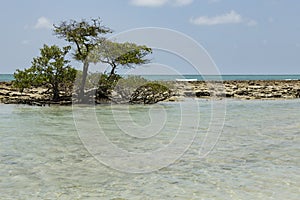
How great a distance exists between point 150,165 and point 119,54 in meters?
21.9

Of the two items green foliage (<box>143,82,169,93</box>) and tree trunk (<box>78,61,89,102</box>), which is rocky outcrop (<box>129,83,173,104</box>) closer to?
green foliage (<box>143,82,169,93</box>)

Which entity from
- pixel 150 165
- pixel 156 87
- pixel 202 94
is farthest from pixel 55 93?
pixel 150 165

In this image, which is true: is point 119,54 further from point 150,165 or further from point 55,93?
point 150,165

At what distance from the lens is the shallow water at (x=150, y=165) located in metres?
8.68

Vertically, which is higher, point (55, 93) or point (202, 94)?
point (55, 93)

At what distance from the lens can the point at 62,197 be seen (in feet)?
27.2

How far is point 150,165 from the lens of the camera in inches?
444

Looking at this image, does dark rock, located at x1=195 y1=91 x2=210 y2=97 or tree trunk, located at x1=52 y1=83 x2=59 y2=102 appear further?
dark rock, located at x1=195 y1=91 x2=210 y2=97

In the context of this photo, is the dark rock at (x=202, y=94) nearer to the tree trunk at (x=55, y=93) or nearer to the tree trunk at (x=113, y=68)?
the tree trunk at (x=113, y=68)

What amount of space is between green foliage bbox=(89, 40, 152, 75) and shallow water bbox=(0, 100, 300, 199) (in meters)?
13.5

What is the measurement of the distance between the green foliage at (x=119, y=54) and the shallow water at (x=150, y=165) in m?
Answer: 13.5

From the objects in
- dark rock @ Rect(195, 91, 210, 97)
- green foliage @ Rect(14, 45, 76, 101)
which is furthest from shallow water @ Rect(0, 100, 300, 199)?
dark rock @ Rect(195, 91, 210, 97)

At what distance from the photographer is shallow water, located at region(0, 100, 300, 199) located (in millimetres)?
8680

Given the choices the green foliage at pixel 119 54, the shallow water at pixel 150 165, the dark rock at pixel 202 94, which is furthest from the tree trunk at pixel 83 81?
the dark rock at pixel 202 94
